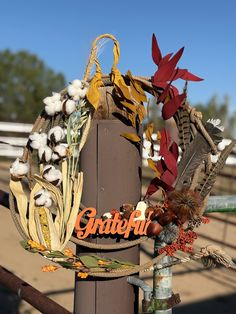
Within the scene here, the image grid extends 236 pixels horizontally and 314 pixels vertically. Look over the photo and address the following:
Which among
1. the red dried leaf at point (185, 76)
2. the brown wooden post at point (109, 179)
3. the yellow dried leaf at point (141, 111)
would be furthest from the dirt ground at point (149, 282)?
the red dried leaf at point (185, 76)

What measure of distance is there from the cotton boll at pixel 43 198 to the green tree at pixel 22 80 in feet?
94.1

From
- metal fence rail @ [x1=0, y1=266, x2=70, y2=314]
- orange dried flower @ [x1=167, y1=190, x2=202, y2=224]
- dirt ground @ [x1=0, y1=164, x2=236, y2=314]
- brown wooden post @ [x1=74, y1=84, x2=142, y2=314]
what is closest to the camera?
orange dried flower @ [x1=167, y1=190, x2=202, y2=224]

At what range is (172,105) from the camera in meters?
1.00

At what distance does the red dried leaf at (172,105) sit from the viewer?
996 mm

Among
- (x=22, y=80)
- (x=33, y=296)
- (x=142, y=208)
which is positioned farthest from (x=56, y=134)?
(x=22, y=80)

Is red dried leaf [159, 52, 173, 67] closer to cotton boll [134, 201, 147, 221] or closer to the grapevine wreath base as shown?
the grapevine wreath base

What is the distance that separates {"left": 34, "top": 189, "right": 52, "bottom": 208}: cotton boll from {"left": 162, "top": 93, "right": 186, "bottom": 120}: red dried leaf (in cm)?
31

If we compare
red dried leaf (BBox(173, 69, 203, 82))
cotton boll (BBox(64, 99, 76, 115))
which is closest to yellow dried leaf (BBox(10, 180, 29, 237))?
cotton boll (BBox(64, 99, 76, 115))

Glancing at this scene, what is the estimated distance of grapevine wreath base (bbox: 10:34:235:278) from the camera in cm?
100

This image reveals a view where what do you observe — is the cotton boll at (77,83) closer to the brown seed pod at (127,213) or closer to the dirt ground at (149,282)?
the brown seed pod at (127,213)

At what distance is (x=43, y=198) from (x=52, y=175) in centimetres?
6

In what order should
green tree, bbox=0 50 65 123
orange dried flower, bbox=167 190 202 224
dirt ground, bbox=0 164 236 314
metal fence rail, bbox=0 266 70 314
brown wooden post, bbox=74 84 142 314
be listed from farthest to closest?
green tree, bbox=0 50 65 123 < dirt ground, bbox=0 164 236 314 < metal fence rail, bbox=0 266 70 314 < brown wooden post, bbox=74 84 142 314 < orange dried flower, bbox=167 190 202 224

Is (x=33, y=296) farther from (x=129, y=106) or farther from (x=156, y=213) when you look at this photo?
(x=129, y=106)

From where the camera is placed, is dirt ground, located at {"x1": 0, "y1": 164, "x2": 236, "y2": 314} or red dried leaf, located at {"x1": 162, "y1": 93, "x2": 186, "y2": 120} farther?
dirt ground, located at {"x1": 0, "y1": 164, "x2": 236, "y2": 314}
